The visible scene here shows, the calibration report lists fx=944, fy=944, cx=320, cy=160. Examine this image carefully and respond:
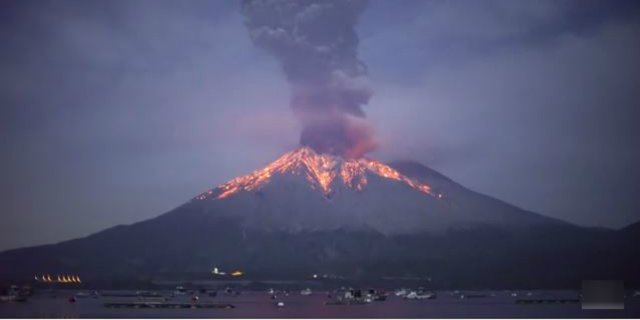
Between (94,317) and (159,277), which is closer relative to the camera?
(94,317)

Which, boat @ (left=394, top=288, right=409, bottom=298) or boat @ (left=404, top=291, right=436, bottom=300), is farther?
boat @ (left=394, top=288, right=409, bottom=298)

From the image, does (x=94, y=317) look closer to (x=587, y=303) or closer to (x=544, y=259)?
(x=587, y=303)

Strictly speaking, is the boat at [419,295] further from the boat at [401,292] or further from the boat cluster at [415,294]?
the boat at [401,292]

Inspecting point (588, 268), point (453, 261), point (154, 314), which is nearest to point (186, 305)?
point (154, 314)

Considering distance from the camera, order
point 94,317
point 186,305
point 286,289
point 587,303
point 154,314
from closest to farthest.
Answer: point 587,303 → point 94,317 → point 154,314 → point 186,305 → point 286,289

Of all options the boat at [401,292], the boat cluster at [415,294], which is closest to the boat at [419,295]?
the boat cluster at [415,294]

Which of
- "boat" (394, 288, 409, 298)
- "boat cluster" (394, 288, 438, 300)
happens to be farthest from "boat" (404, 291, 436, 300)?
"boat" (394, 288, 409, 298)

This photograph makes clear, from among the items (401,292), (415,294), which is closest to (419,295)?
(415,294)

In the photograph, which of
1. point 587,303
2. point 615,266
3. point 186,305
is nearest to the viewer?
point 587,303

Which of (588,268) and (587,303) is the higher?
(588,268)

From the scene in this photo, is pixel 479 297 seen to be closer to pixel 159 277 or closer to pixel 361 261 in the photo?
pixel 361 261

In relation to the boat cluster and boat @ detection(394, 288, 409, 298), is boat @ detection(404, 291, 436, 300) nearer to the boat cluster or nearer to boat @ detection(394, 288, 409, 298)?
the boat cluster
